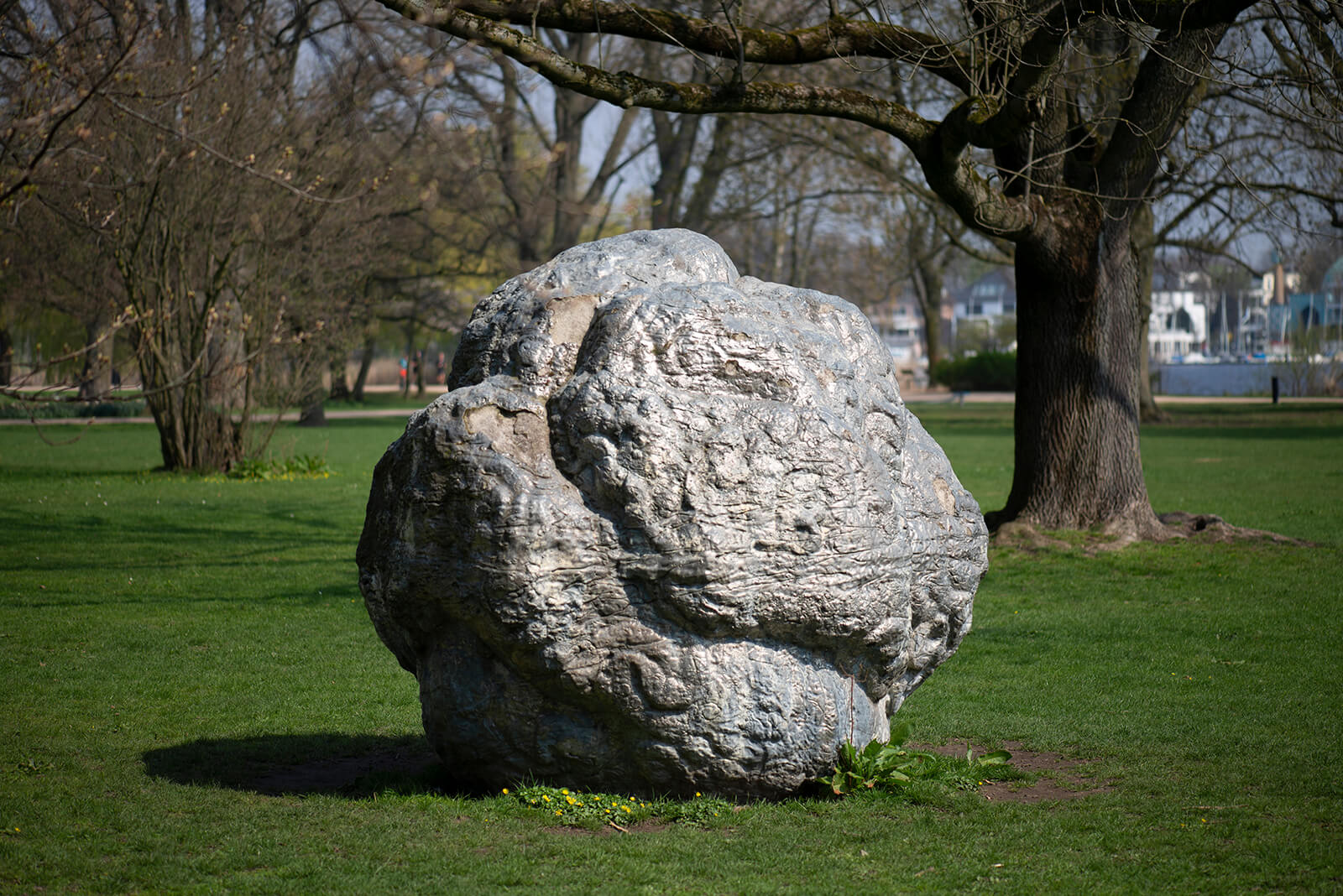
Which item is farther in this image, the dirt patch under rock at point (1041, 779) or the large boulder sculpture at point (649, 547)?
the dirt patch under rock at point (1041, 779)

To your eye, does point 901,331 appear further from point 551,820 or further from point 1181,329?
point 551,820

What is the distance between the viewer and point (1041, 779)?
5.99 metres

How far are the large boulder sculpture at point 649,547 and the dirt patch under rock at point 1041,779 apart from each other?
32.8 inches

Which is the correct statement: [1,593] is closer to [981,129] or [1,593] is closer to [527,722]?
[527,722]

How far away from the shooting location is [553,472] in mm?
5008

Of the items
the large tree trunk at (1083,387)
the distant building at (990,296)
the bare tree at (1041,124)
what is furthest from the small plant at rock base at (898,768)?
the distant building at (990,296)

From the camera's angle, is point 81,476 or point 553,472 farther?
point 81,476

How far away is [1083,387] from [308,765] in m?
9.65

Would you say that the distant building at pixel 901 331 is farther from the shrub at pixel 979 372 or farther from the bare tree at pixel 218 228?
the bare tree at pixel 218 228

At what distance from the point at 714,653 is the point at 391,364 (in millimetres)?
86366

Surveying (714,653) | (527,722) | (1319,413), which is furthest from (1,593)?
(1319,413)

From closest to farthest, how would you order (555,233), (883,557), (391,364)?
(883,557), (555,233), (391,364)

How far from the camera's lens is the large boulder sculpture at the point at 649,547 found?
488 cm

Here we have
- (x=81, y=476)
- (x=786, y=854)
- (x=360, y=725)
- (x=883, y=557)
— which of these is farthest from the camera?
(x=81, y=476)
